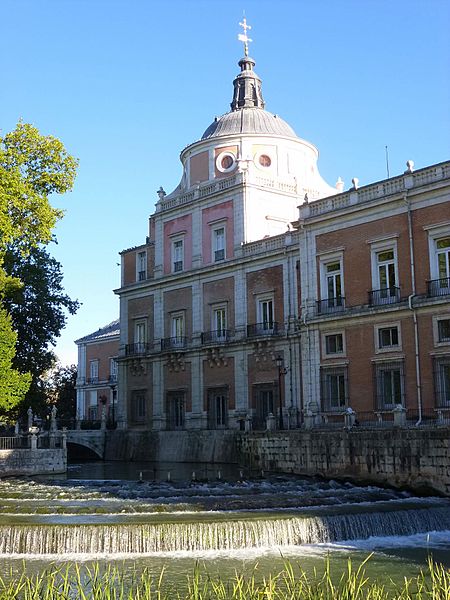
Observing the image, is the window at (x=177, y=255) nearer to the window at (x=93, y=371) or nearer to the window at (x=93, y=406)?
the window at (x=93, y=371)

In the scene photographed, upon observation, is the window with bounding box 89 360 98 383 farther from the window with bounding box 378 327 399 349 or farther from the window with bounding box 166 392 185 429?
the window with bounding box 378 327 399 349

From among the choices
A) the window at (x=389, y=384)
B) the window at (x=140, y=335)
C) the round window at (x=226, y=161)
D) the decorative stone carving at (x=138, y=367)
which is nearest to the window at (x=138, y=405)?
the decorative stone carving at (x=138, y=367)

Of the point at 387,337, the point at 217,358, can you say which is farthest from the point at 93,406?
the point at 387,337

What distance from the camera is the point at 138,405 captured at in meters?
49.0

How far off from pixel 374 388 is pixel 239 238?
48.4 feet

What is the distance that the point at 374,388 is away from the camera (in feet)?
104

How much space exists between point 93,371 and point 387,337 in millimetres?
41455

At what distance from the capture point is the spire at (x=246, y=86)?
53.9 m

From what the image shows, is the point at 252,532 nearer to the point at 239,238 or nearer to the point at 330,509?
the point at 330,509

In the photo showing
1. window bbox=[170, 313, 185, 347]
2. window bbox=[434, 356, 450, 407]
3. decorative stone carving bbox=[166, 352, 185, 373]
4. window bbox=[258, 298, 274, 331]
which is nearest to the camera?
window bbox=[434, 356, 450, 407]

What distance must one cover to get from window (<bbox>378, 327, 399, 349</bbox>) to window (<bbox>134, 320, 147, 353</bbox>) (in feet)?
67.8

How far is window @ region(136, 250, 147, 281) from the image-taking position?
166 feet

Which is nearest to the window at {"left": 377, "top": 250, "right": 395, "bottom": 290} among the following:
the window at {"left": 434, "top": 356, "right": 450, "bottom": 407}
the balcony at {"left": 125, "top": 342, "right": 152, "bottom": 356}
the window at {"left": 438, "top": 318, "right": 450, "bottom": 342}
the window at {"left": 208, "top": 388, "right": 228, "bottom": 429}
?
the window at {"left": 438, "top": 318, "right": 450, "bottom": 342}

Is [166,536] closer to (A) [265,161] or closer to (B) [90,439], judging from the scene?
(B) [90,439]
